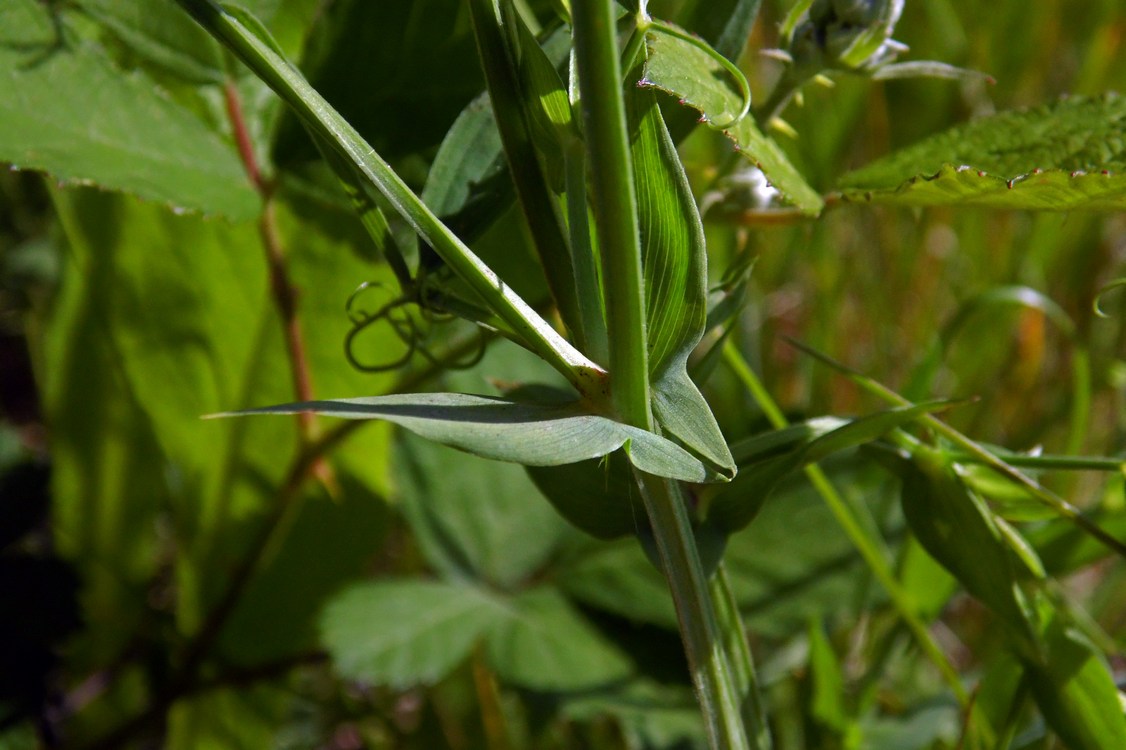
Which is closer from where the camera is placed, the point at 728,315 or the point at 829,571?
the point at 728,315

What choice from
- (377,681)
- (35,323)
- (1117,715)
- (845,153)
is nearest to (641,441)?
(1117,715)

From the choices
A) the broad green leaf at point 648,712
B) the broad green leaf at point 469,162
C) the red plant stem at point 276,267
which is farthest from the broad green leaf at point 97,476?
the broad green leaf at point 469,162

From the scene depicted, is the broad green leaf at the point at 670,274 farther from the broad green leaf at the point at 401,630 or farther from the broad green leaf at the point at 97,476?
the broad green leaf at the point at 97,476

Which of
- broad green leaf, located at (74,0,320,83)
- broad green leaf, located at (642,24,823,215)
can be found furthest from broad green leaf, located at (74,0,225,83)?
broad green leaf, located at (642,24,823,215)

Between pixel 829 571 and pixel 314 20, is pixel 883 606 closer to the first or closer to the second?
pixel 829 571

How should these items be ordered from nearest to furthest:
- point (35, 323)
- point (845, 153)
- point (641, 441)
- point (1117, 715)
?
point (641, 441) → point (1117, 715) → point (35, 323) → point (845, 153)

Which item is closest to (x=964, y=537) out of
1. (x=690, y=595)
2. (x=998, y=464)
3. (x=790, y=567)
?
(x=998, y=464)

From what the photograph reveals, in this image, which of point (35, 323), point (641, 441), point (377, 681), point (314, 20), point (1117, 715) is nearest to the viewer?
point (641, 441)

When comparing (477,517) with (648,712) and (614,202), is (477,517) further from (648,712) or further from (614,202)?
(614,202)

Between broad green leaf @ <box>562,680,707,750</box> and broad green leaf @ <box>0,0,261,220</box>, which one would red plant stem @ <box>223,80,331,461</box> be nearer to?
broad green leaf @ <box>0,0,261,220</box>
